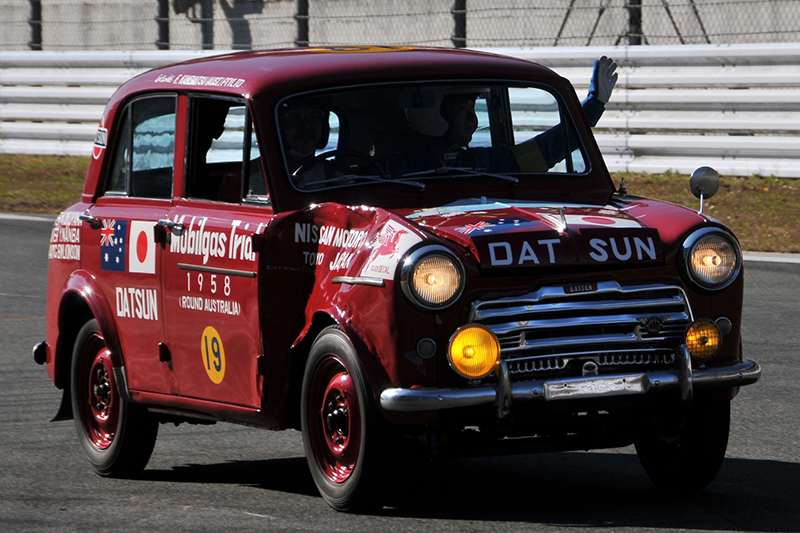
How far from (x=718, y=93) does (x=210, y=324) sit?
9.83 metres

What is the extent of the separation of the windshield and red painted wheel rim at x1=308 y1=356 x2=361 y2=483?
0.85 m

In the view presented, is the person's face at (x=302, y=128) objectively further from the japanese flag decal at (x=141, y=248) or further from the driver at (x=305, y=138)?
the japanese flag decal at (x=141, y=248)

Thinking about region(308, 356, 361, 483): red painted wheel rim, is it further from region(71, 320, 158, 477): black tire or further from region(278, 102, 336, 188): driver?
region(71, 320, 158, 477): black tire

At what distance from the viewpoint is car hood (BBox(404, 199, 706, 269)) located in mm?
4789

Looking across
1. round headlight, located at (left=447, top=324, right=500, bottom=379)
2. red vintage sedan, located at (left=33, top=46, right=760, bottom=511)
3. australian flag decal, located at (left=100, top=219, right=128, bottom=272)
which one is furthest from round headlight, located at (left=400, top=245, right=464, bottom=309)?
australian flag decal, located at (left=100, top=219, right=128, bottom=272)

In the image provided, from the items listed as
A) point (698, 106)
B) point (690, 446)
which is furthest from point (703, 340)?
point (698, 106)

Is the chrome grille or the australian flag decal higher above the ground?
the australian flag decal

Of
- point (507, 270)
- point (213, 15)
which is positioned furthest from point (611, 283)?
point (213, 15)

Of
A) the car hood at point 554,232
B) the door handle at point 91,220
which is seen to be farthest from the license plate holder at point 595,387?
the door handle at point 91,220

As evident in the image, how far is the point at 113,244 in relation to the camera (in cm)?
621

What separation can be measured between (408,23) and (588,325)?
47.5ft

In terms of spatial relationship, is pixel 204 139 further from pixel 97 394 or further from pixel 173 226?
pixel 97 394

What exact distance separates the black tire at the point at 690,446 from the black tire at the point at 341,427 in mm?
1075

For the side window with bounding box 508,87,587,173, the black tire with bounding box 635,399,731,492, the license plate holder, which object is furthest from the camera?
the side window with bounding box 508,87,587,173
